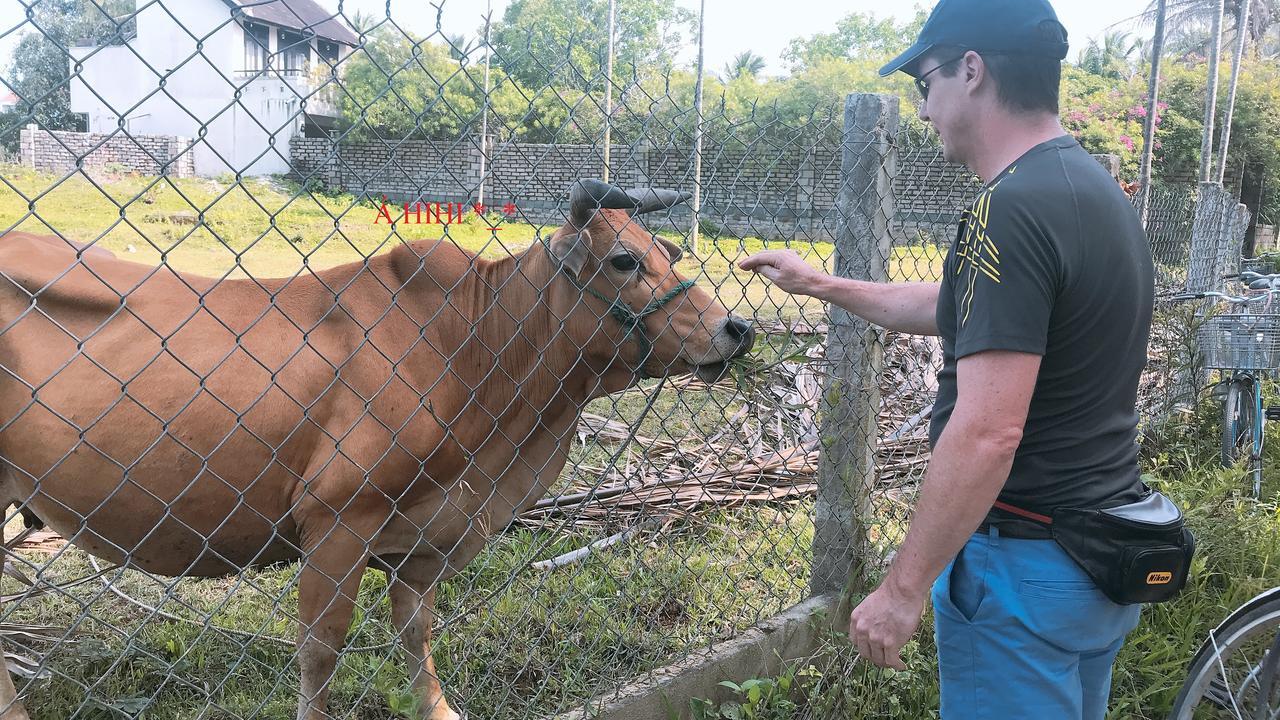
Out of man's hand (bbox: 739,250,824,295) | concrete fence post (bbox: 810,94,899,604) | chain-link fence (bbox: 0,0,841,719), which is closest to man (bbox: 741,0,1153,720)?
man's hand (bbox: 739,250,824,295)

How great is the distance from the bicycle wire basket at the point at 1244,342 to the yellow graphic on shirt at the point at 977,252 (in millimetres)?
4864

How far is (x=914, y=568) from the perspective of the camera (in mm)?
2047

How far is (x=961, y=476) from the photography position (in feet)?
6.46

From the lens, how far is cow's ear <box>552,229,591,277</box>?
11.8 feet

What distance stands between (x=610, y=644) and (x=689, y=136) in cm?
227

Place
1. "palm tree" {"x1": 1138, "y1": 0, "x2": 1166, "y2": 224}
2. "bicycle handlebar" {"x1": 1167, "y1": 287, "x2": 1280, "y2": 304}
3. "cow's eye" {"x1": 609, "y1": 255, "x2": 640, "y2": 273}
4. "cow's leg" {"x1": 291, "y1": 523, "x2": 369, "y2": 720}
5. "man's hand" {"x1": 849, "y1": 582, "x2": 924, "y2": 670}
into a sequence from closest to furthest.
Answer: "man's hand" {"x1": 849, "y1": 582, "x2": 924, "y2": 670} < "cow's leg" {"x1": 291, "y1": 523, "x2": 369, "y2": 720} < "cow's eye" {"x1": 609, "y1": 255, "x2": 640, "y2": 273} < "bicycle handlebar" {"x1": 1167, "y1": 287, "x2": 1280, "y2": 304} < "palm tree" {"x1": 1138, "y1": 0, "x2": 1166, "y2": 224}

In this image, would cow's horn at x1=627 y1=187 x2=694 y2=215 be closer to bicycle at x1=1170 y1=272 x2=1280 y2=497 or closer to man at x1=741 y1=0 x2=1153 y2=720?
man at x1=741 y1=0 x2=1153 y2=720

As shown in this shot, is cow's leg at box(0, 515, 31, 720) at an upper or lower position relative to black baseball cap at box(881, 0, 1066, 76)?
lower

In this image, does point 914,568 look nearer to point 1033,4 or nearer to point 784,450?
point 1033,4

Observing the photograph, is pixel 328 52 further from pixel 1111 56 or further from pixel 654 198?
pixel 1111 56

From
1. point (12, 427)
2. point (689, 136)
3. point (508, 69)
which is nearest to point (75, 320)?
point (12, 427)

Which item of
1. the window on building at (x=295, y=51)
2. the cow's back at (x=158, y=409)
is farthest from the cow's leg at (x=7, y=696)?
the window on building at (x=295, y=51)

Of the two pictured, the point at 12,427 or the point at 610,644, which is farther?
the point at 610,644

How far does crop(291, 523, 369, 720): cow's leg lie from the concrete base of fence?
90cm
